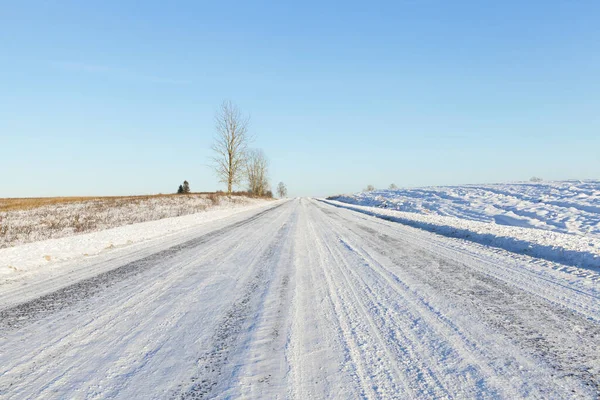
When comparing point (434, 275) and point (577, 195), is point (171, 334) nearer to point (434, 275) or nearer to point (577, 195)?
point (434, 275)

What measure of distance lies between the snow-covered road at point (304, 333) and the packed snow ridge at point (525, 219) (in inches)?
77.1

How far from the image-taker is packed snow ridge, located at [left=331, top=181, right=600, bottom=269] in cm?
691

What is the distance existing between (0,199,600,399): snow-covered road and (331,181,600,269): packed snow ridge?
77.1 inches

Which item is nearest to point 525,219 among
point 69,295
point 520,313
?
point 520,313

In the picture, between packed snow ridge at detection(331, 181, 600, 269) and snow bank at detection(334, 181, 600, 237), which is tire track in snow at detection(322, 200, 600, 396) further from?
snow bank at detection(334, 181, 600, 237)

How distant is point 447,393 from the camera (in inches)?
77.7

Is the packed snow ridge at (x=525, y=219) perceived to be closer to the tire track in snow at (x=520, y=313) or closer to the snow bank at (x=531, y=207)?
the snow bank at (x=531, y=207)

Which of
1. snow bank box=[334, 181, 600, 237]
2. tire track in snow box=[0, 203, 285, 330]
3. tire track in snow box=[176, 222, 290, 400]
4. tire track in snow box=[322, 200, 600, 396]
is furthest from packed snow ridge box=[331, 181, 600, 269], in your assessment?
tire track in snow box=[0, 203, 285, 330]

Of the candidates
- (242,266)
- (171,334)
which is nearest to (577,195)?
(242,266)

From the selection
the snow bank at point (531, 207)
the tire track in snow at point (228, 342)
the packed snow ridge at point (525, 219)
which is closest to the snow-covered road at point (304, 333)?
the tire track in snow at point (228, 342)

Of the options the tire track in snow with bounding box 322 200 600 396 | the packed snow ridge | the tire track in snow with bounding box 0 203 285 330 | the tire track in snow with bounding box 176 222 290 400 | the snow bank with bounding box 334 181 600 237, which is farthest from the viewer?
the snow bank with bounding box 334 181 600 237

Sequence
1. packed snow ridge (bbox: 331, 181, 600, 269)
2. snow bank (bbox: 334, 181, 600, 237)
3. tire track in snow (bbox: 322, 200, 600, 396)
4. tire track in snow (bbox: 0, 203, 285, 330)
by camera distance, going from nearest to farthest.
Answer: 1. tire track in snow (bbox: 322, 200, 600, 396)
2. tire track in snow (bbox: 0, 203, 285, 330)
3. packed snow ridge (bbox: 331, 181, 600, 269)
4. snow bank (bbox: 334, 181, 600, 237)

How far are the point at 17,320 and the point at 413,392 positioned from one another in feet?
12.8

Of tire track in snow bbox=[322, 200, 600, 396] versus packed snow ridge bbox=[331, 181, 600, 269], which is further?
packed snow ridge bbox=[331, 181, 600, 269]
